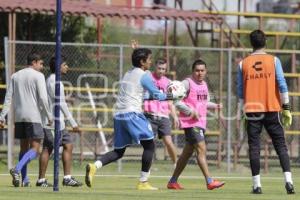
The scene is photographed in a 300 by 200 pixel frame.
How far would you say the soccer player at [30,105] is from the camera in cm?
1606

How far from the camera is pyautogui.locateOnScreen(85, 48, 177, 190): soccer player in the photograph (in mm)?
14750

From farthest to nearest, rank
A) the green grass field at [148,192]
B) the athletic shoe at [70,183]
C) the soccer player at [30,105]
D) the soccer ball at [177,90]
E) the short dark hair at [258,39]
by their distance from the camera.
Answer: the soccer player at [30,105] → the athletic shoe at [70,183] → the soccer ball at [177,90] → the short dark hair at [258,39] → the green grass field at [148,192]

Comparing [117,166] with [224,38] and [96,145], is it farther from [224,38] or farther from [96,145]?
[224,38]

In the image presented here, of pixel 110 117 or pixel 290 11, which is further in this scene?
pixel 290 11

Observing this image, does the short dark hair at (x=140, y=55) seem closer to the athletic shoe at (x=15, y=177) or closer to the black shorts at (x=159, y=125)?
the athletic shoe at (x=15, y=177)

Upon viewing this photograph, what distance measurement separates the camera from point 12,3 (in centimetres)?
2317

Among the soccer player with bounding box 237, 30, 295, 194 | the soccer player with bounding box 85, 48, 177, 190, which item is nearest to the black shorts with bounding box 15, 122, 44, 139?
the soccer player with bounding box 85, 48, 177, 190

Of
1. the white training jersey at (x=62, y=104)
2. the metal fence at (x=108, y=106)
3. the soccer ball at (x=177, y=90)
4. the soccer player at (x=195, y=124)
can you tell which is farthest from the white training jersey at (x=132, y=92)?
the metal fence at (x=108, y=106)

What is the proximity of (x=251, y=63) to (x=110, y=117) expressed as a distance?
11.1 m

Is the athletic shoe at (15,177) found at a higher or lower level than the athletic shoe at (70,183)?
higher

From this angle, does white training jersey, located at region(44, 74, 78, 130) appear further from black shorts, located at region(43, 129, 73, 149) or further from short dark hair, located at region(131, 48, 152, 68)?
short dark hair, located at region(131, 48, 152, 68)

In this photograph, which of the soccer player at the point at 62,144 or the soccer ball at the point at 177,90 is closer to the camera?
the soccer ball at the point at 177,90

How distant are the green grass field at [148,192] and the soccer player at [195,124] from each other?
10.9 inches

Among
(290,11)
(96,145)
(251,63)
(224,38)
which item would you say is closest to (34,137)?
(251,63)
